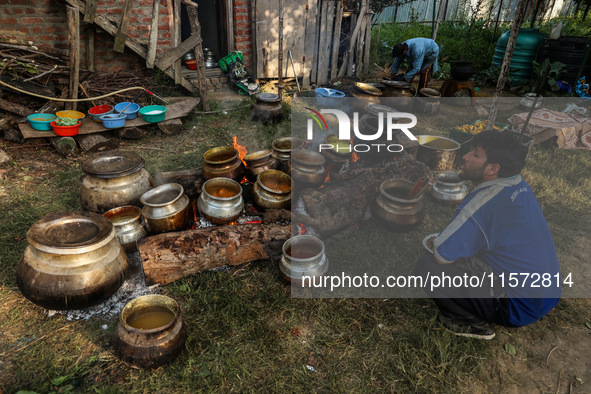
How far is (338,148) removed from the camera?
556 cm

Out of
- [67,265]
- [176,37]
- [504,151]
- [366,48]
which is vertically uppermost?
[176,37]

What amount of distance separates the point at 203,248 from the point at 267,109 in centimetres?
488

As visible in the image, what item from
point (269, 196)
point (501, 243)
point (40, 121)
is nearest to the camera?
point (501, 243)

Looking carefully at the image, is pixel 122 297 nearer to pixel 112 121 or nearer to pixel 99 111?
pixel 112 121

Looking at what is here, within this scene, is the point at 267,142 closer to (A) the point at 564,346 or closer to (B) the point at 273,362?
(B) the point at 273,362

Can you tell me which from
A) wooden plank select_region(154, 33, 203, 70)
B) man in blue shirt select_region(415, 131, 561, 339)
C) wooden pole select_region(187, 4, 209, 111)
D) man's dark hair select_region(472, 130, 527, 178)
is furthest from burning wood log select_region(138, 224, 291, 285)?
wooden plank select_region(154, 33, 203, 70)

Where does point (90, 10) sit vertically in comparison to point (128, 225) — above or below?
above

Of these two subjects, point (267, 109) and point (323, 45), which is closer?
point (267, 109)

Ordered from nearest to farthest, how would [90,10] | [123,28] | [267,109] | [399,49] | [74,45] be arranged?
[74,45]
[90,10]
[123,28]
[267,109]
[399,49]

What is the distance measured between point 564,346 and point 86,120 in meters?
8.15

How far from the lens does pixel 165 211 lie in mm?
3955

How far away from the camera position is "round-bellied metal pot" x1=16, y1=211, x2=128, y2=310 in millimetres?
3068

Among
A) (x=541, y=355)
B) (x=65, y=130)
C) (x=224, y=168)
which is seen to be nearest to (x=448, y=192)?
(x=541, y=355)

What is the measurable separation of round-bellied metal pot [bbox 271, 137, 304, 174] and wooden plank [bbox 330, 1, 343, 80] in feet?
22.6
